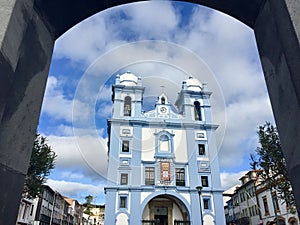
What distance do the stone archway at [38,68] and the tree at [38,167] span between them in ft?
46.8

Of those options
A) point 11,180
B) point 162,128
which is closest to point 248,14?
point 11,180

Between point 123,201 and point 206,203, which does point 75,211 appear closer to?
point 123,201

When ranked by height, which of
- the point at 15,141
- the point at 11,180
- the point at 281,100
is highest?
the point at 281,100

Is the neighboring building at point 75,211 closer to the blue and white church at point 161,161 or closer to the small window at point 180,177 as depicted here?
the blue and white church at point 161,161

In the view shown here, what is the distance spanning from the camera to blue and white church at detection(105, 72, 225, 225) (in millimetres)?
25609

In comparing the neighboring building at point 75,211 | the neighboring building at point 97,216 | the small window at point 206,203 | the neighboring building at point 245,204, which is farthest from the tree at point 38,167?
the neighboring building at point 97,216

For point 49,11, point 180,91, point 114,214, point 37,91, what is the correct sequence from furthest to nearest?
1. point 180,91
2. point 114,214
3. point 49,11
4. point 37,91

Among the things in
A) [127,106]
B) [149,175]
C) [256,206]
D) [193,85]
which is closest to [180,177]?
[149,175]

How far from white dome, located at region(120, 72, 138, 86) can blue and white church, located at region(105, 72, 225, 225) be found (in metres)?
0.14

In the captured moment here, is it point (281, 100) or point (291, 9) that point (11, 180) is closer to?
point (281, 100)

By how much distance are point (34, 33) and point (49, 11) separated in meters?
0.40

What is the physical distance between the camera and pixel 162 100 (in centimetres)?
3288

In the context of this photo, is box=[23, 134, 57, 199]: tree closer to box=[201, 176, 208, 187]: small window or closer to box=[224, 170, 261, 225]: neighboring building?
box=[201, 176, 208, 187]: small window

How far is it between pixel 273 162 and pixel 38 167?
1437 cm
